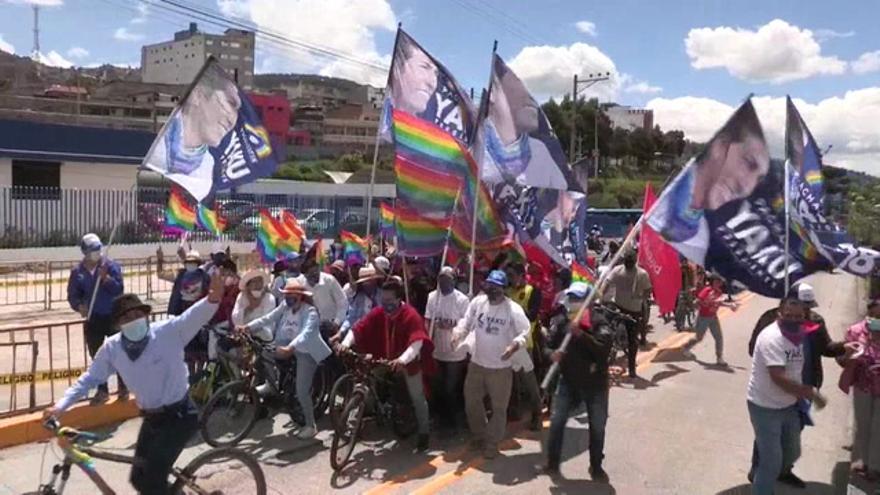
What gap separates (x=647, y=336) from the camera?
14.1 meters

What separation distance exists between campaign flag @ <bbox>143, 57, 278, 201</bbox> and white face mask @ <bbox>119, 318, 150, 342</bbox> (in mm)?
3400

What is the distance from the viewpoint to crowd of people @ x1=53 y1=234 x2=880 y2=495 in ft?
15.4

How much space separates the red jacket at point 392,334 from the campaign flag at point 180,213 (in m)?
7.37

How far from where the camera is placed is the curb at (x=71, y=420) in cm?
675

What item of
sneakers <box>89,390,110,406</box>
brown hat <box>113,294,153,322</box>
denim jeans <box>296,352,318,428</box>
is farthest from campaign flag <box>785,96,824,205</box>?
sneakers <box>89,390,110,406</box>

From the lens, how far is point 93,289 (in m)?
7.85

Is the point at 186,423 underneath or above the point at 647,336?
above

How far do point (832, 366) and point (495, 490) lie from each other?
332 inches

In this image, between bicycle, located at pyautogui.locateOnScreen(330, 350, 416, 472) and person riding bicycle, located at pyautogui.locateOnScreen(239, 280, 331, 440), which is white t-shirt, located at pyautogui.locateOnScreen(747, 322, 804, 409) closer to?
bicycle, located at pyautogui.locateOnScreen(330, 350, 416, 472)

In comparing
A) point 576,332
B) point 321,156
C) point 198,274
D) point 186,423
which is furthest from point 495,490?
point 321,156

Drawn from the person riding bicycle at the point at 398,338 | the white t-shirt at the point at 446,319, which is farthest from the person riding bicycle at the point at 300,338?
the white t-shirt at the point at 446,319

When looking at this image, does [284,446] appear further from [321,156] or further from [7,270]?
[321,156]

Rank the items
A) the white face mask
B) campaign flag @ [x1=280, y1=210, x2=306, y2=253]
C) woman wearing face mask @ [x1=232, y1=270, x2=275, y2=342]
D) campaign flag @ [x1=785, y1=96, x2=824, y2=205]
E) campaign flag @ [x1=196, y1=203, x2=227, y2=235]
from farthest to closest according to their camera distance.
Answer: campaign flag @ [x1=196, y1=203, x2=227, y2=235] < campaign flag @ [x1=280, y1=210, x2=306, y2=253] < woman wearing face mask @ [x1=232, y1=270, x2=275, y2=342] < campaign flag @ [x1=785, y1=96, x2=824, y2=205] < the white face mask

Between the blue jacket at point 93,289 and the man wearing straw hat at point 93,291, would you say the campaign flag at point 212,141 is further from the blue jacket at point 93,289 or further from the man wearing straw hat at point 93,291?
the blue jacket at point 93,289
